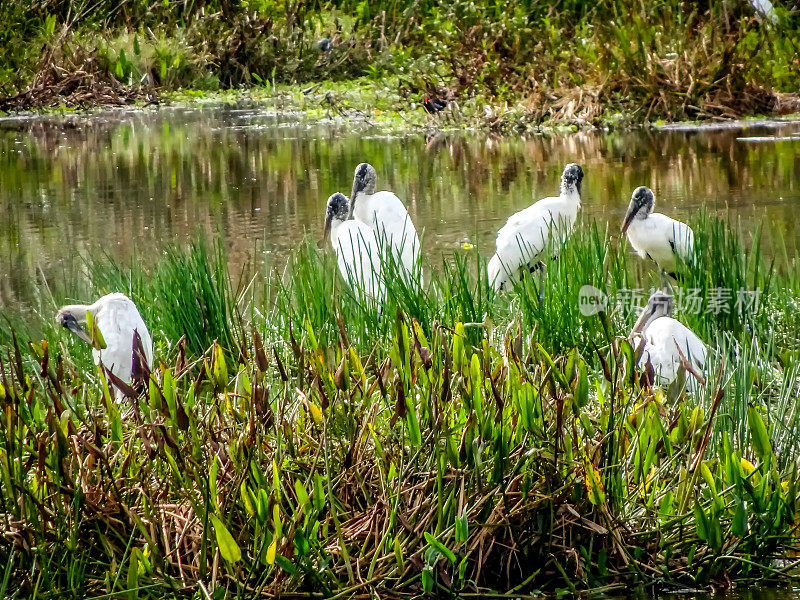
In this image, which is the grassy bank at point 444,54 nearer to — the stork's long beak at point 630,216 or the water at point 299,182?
the water at point 299,182

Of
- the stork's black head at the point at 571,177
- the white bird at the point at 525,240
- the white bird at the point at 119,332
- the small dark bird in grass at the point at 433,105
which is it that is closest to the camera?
the white bird at the point at 119,332

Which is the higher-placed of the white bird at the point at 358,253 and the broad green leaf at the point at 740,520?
the white bird at the point at 358,253

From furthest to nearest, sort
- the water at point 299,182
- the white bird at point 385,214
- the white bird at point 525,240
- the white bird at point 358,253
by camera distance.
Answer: the water at point 299,182
the white bird at point 525,240
the white bird at point 385,214
the white bird at point 358,253

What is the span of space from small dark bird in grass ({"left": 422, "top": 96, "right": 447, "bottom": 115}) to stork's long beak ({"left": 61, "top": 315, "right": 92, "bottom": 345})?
964cm

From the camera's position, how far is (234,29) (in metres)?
17.9

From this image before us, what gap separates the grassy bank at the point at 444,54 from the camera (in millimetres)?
12414

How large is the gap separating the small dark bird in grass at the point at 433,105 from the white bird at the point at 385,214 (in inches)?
272

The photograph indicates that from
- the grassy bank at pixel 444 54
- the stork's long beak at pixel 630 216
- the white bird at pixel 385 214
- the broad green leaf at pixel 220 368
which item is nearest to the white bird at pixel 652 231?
the stork's long beak at pixel 630 216

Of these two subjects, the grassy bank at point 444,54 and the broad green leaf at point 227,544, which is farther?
the grassy bank at point 444,54

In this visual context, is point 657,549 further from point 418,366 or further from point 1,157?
point 1,157

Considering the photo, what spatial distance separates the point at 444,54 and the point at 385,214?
28.3 feet

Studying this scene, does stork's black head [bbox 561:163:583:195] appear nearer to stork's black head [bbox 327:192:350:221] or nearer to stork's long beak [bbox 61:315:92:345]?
stork's black head [bbox 327:192:350:221]

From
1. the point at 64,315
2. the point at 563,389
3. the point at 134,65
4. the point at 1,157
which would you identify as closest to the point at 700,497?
the point at 563,389

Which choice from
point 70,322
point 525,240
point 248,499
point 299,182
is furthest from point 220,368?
point 299,182
